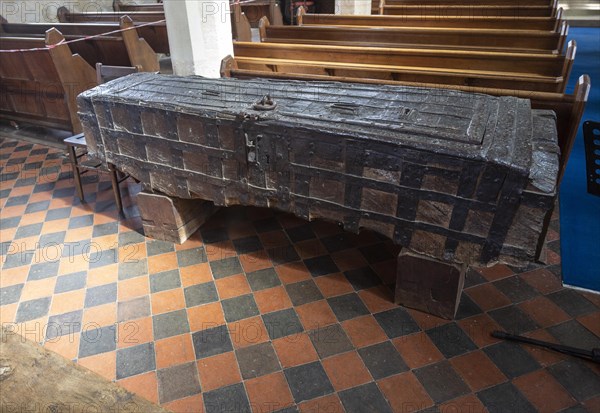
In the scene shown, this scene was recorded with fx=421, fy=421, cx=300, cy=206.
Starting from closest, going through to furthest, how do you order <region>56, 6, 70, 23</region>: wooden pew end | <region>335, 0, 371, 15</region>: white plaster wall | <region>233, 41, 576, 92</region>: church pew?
<region>233, 41, 576, 92</region>: church pew, <region>56, 6, 70, 23</region>: wooden pew end, <region>335, 0, 371, 15</region>: white plaster wall

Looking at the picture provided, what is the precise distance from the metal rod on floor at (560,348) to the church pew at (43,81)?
448 centimetres

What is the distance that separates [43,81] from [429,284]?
15.2 feet

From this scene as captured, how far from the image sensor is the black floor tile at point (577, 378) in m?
1.88

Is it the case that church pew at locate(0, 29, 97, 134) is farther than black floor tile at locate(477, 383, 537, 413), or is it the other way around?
church pew at locate(0, 29, 97, 134)

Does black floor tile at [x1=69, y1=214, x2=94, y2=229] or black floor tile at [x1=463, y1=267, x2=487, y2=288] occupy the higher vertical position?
black floor tile at [x1=69, y1=214, x2=94, y2=229]

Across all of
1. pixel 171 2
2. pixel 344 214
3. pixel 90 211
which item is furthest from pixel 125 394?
pixel 171 2

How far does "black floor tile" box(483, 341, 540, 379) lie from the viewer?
200 cm

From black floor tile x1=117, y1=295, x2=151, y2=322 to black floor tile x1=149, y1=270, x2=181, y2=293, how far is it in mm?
94

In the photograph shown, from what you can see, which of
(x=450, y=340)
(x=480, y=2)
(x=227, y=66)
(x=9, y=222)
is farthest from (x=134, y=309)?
(x=480, y=2)

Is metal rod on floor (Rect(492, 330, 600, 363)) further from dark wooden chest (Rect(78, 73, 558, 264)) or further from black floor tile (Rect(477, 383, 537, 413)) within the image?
dark wooden chest (Rect(78, 73, 558, 264))

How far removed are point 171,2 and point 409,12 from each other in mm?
3892

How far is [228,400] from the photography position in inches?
75.3

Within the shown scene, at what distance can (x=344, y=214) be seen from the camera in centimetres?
222

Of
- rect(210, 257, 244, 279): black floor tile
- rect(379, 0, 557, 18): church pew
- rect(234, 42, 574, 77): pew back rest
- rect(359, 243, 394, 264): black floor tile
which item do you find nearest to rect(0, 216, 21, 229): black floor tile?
rect(210, 257, 244, 279): black floor tile
